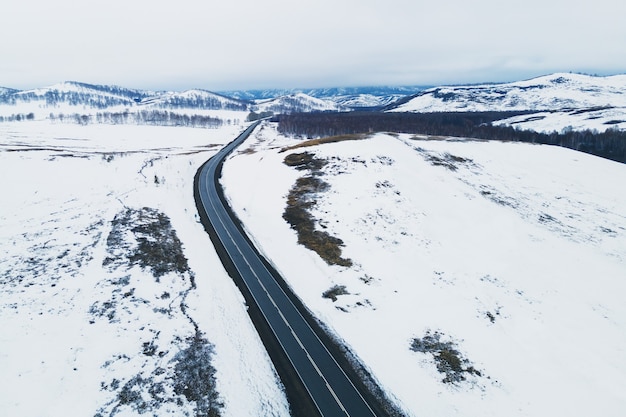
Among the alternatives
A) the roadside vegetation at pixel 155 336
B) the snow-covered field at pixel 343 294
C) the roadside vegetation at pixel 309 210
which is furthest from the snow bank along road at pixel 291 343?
the roadside vegetation at pixel 309 210

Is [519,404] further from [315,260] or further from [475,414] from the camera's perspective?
[315,260]

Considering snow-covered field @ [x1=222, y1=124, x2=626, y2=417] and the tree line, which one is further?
the tree line

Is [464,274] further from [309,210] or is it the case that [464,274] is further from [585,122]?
[585,122]

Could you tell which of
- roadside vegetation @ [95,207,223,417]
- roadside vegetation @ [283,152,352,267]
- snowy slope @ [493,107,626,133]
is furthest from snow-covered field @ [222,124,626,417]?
snowy slope @ [493,107,626,133]

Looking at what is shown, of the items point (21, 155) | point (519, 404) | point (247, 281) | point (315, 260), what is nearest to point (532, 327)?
point (519, 404)

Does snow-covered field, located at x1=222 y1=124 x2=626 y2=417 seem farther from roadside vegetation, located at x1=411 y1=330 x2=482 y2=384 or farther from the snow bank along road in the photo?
the snow bank along road
